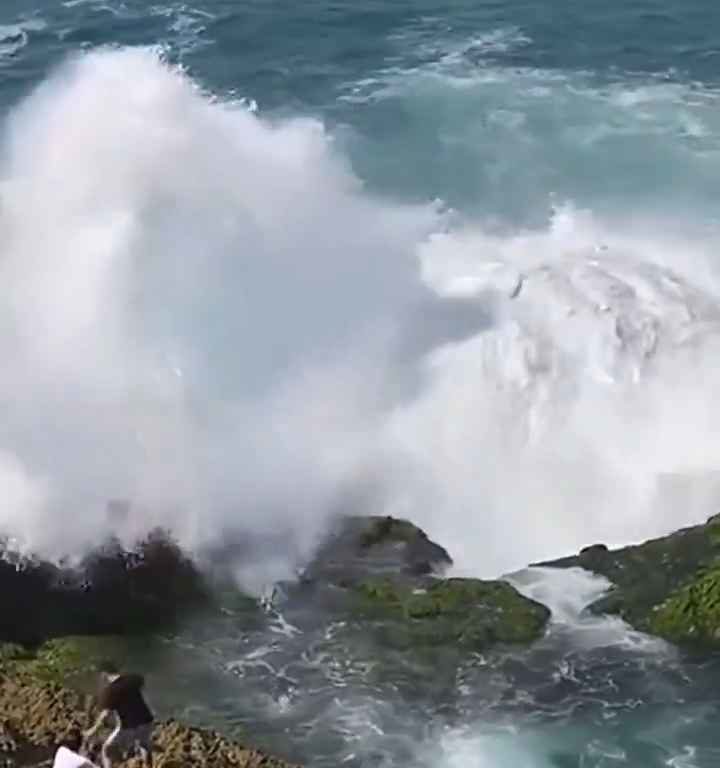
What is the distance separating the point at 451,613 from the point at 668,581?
13.5 feet

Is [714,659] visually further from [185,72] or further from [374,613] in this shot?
[185,72]

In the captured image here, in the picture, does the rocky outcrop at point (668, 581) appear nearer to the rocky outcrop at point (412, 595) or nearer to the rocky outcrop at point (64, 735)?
the rocky outcrop at point (412, 595)

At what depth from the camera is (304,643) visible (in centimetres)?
2944

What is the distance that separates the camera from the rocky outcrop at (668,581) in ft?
95.8

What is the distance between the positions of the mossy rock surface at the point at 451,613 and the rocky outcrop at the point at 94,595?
3.35 meters

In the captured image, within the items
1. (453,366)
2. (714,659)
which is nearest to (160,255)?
(453,366)

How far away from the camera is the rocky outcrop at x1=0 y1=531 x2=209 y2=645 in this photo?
29.3 metres

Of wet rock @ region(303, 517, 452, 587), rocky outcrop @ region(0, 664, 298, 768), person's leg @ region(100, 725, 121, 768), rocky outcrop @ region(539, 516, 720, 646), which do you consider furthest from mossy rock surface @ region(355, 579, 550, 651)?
person's leg @ region(100, 725, 121, 768)

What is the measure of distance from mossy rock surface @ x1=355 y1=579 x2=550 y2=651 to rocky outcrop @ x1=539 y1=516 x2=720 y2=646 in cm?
149

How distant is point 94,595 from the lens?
29719 mm

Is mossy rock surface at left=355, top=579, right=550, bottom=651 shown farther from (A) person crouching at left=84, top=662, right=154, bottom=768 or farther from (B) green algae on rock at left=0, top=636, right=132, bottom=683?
(A) person crouching at left=84, top=662, right=154, bottom=768

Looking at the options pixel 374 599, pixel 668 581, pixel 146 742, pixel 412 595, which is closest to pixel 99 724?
pixel 146 742

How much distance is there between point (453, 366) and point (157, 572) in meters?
12.2

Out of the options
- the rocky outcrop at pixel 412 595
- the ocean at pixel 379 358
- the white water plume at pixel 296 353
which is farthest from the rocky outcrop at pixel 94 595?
the rocky outcrop at pixel 412 595
